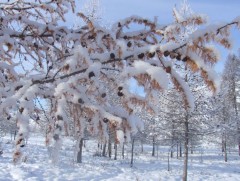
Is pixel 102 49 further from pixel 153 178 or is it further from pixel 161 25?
pixel 153 178

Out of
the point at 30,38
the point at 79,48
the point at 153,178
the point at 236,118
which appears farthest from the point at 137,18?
the point at 236,118

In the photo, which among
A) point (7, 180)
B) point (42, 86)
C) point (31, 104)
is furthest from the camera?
point (7, 180)

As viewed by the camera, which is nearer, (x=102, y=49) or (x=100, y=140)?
(x=100, y=140)

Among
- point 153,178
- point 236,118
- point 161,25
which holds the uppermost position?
point 236,118

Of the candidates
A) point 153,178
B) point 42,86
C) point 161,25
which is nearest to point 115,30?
point 161,25

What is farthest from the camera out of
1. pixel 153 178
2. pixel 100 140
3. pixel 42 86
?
pixel 153 178

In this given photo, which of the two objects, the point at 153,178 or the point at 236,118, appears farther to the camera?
the point at 236,118

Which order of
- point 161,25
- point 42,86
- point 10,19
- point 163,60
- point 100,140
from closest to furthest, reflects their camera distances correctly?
point 163,60 < point 100,140 < point 42,86 < point 161,25 < point 10,19

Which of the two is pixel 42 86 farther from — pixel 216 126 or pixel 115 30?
pixel 216 126

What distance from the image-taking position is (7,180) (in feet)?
43.8

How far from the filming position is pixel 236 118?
3117 cm

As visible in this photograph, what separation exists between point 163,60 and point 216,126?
1608 centimetres

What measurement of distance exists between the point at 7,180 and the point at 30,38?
11.7 meters

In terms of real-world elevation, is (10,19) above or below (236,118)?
below
